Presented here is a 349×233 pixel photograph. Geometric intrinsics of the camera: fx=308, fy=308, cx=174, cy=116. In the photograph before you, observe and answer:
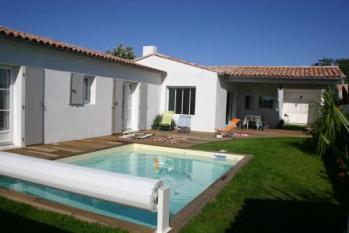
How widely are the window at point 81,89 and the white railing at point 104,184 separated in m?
7.81

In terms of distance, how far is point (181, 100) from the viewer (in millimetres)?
18438

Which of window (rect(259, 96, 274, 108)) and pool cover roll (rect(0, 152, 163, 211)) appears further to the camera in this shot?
window (rect(259, 96, 274, 108))

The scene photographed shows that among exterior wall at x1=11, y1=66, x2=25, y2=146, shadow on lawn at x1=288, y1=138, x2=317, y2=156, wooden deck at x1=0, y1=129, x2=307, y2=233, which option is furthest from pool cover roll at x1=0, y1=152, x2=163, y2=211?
shadow on lawn at x1=288, y1=138, x2=317, y2=156

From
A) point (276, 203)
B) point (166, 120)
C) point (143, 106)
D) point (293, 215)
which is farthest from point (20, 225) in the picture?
point (166, 120)

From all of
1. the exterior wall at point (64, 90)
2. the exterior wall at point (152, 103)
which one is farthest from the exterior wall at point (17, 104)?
the exterior wall at point (152, 103)

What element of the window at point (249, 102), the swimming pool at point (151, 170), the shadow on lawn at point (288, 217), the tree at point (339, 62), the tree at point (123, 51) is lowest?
the swimming pool at point (151, 170)

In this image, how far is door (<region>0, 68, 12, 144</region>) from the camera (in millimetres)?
9798

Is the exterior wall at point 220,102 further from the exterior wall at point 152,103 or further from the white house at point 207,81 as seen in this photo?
the exterior wall at point 152,103

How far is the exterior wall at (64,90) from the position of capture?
32.8 feet

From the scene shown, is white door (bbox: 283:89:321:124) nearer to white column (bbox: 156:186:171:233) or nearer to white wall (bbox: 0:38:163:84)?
white wall (bbox: 0:38:163:84)

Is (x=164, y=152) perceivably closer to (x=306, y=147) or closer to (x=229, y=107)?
(x=306, y=147)

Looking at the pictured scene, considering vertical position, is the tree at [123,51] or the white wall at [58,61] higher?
the tree at [123,51]

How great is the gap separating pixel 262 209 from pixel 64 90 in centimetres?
886

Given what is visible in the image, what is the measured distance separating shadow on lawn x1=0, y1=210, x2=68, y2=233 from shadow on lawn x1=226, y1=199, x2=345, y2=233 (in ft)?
8.48
